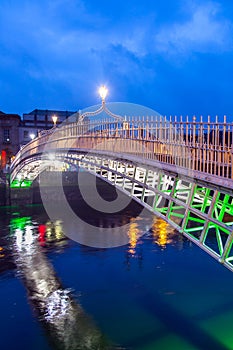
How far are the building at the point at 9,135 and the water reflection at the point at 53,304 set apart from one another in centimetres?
4622

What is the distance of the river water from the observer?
47.8 feet

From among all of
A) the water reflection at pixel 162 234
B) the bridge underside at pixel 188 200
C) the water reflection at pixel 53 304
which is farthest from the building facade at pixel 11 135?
the bridge underside at pixel 188 200

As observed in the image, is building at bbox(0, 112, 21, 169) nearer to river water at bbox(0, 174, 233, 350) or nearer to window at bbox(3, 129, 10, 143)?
window at bbox(3, 129, 10, 143)

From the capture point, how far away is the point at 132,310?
16.9 m

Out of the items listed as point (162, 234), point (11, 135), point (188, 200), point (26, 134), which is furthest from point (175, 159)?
point (26, 134)

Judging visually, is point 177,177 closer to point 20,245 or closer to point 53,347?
point 53,347

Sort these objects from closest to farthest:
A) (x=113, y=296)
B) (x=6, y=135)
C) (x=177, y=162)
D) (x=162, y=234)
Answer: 1. (x=177, y=162)
2. (x=113, y=296)
3. (x=162, y=234)
4. (x=6, y=135)

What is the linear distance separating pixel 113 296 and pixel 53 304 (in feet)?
9.58

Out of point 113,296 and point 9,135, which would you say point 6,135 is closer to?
point 9,135

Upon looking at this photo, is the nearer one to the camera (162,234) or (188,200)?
(188,200)

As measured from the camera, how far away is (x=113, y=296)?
18.5 metres

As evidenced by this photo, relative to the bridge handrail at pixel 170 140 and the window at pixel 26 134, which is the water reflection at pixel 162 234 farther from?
the window at pixel 26 134

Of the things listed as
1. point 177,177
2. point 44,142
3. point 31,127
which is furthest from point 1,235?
point 31,127

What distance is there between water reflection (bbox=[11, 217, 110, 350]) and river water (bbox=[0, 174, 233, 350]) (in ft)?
0.13
